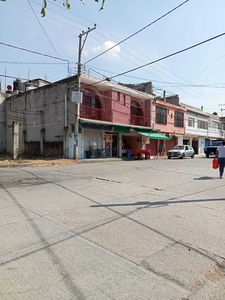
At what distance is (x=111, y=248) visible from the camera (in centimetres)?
369

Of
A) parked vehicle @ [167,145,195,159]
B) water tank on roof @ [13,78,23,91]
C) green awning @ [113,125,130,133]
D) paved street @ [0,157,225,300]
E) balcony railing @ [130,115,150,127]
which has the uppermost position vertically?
water tank on roof @ [13,78,23,91]

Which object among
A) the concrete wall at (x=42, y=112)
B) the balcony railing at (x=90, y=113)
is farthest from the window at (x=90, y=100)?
the concrete wall at (x=42, y=112)

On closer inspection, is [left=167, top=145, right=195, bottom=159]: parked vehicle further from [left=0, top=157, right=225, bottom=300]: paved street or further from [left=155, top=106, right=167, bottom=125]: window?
[left=0, top=157, right=225, bottom=300]: paved street

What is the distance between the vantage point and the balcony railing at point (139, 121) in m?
28.6

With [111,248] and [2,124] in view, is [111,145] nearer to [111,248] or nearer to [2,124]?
[2,124]

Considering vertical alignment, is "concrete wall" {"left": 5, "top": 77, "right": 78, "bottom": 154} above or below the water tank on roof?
below

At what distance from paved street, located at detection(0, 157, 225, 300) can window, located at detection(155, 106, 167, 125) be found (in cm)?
2594

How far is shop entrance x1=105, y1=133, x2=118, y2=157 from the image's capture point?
25.9m

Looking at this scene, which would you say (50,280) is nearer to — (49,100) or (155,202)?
(155,202)

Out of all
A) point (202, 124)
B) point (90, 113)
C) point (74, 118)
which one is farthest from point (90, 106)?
point (202, 124)

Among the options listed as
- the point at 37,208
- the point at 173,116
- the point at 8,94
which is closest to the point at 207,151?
the point at 173,116

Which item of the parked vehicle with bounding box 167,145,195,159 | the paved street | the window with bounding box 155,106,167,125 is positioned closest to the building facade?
the window with bounding box 155,106,167,125

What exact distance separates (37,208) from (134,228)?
258 cm

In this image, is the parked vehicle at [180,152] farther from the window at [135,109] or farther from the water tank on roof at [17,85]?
the water tank on roof at [17,85]
